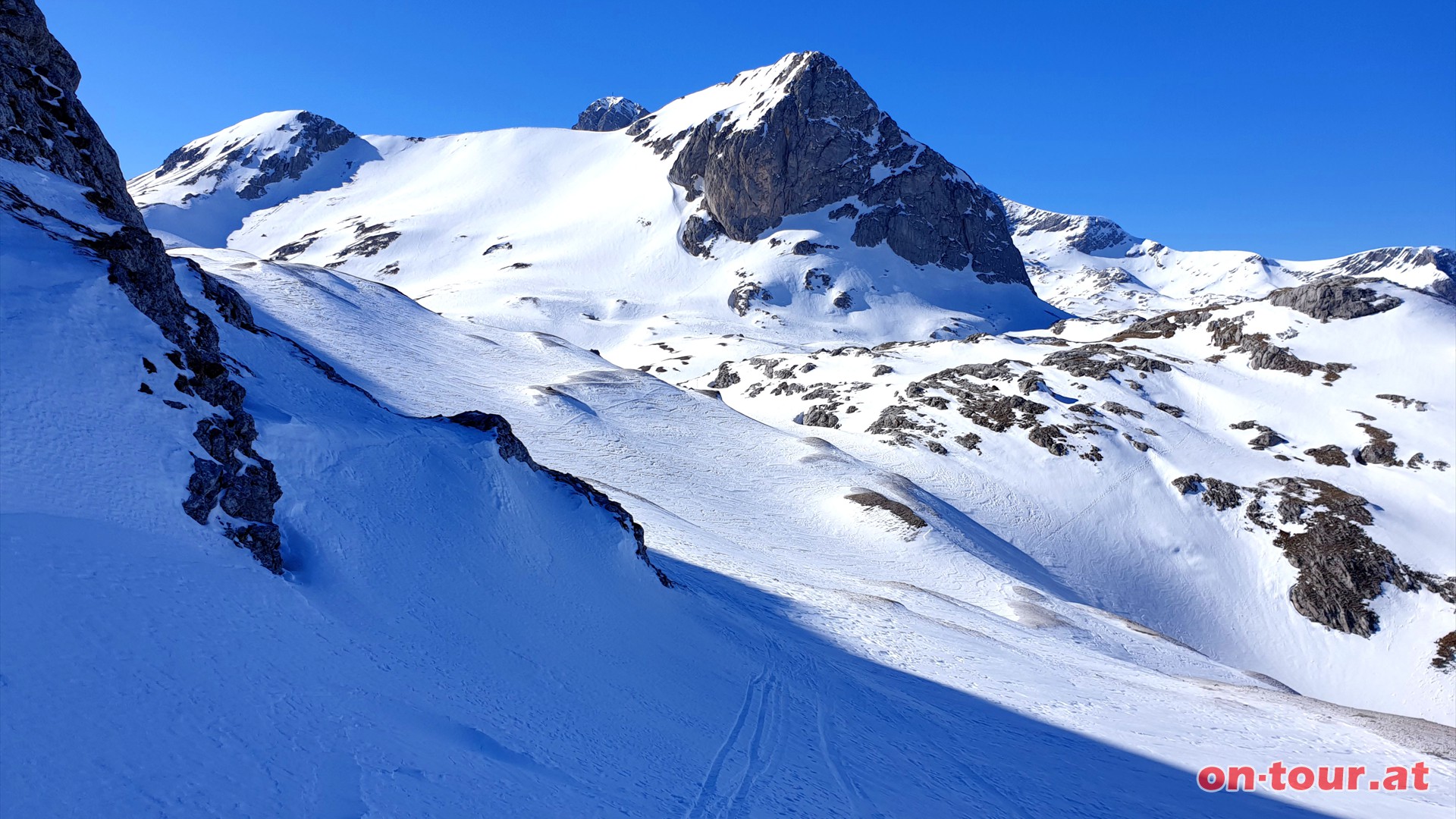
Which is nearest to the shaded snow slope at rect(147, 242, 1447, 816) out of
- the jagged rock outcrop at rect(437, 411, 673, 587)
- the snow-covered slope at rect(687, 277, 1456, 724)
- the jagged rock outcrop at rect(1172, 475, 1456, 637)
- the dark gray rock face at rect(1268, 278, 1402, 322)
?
the jagged rock outcrop at rect(437, 411, 673, 587)

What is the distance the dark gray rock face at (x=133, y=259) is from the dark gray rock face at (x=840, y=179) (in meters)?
159

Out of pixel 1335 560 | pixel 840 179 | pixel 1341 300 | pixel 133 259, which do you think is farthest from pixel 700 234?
pixel 133 259

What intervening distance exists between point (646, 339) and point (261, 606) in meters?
120

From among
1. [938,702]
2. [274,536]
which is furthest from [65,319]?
[938,702]

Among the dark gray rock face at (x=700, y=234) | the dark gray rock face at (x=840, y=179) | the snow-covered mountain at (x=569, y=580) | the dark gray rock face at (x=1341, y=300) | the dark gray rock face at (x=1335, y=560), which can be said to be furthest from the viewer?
the dark gray rock face at (x=840, y=179)

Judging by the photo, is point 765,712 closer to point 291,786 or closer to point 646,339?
point 291,786

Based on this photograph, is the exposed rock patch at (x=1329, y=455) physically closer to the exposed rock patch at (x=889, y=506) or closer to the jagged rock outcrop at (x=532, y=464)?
the exposed rock patch at (x=889, y=506)

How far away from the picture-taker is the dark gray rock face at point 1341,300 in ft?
279

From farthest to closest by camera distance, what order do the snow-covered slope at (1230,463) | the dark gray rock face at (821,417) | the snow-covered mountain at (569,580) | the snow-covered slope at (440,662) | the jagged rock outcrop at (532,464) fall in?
the dark gray rock face at (821,417) → the snow-covered slope at (1230,463) → the jagged rock outcrop at (532,464) → the snow-covered mountain at (569,580) → the snow-covered slope at (440,662)

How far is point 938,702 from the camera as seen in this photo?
1852 centimetres

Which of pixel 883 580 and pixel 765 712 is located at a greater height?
pixel 883 580

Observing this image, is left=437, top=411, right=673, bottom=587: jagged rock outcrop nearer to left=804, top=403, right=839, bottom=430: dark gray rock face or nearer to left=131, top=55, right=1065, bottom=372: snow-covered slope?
left=804, top=403, right=839, bottom=430: dark gray rock face

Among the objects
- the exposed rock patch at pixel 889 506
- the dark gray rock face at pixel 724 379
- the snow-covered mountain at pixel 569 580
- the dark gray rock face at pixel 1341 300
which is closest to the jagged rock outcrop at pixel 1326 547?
the snow-covered mountain at pixel 569 580

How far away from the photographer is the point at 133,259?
12.5m
